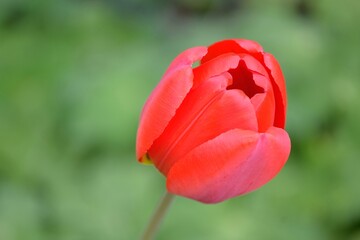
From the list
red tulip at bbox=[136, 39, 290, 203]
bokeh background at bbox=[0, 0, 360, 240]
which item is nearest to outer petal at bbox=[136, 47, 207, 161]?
red tulip at bbox=[136, 39, 290, 203]

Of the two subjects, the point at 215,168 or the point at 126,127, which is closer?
the point at 215,168

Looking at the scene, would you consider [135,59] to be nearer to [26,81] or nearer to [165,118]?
[26,81]

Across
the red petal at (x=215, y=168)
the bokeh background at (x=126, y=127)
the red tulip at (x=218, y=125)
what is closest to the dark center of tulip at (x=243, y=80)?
the red tulip at (x=218, y=125)

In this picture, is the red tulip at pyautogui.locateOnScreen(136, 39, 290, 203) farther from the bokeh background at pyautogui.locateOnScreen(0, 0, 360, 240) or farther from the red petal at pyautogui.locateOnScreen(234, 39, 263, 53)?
the bokeh background at pyautogui.locateOnScreen(0, 0, 360, 240)

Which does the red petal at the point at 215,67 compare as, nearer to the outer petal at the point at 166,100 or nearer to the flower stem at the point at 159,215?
the outer petal at the point at 166,100

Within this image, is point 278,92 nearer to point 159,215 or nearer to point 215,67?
point 215,67

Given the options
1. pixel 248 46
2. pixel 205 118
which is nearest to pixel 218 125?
pixel 205 118

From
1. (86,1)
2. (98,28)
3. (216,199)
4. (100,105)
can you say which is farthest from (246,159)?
(86,1)
